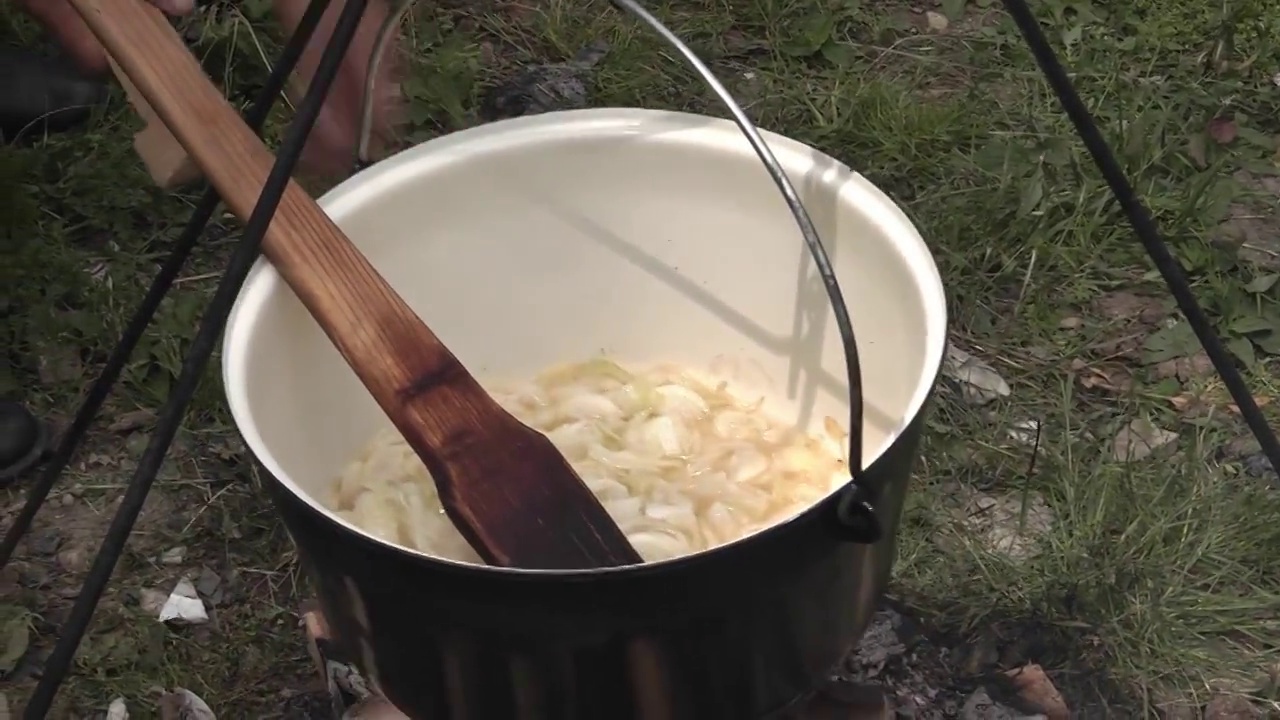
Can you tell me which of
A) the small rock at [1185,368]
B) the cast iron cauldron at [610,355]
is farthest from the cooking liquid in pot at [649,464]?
the small rock at [1185,368]

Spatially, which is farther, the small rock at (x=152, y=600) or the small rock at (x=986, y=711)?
the small rock at (x=152, y=600)

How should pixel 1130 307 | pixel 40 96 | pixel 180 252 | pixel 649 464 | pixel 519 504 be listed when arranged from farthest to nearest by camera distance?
pixel 40 96
pixel 1130 307
pixel 649 464
pixel 180 252
pixel 519 504

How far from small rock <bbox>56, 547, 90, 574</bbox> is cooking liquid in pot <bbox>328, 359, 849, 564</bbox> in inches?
18.4

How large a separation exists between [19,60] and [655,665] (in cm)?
149

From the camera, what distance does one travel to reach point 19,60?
170 centimetres

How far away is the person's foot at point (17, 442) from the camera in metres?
1.33

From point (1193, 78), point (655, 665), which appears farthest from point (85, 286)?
point (1193, 78)

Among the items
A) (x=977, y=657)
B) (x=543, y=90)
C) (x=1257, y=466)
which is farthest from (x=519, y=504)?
(x=543, y=90)

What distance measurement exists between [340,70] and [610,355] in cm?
33

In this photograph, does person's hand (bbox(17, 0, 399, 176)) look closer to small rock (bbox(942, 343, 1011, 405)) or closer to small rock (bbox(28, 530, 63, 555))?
small rock (bbox(28, 530, 63, 555))

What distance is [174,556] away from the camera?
1.26m

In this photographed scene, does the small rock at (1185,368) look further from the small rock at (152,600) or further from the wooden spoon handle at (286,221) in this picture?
the small rock at (152,600)

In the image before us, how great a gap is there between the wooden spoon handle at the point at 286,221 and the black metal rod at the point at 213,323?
3.6 inches

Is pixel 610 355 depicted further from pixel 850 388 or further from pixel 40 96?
pixel 40 96
